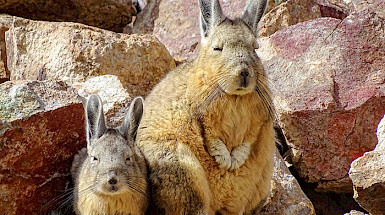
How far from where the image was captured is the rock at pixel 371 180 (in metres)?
6.61

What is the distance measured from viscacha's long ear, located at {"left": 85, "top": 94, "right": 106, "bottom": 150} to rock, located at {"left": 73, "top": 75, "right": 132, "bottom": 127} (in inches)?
36.5

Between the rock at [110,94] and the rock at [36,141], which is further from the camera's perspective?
the rock at [110,94]

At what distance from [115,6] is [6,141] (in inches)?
155

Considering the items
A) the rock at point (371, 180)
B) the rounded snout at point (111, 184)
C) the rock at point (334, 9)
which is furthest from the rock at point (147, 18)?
the rock at point (371, 180)

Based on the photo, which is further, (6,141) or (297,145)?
(297,145)

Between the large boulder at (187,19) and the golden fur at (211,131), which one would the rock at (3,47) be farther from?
the golden fur at (211,131)

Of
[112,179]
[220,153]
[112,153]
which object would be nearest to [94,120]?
[112,153]

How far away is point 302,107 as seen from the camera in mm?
8281

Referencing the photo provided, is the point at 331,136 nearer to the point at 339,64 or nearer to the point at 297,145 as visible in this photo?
the point at 297,145

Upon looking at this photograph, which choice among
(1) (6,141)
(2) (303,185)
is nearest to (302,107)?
(2) (303,185)

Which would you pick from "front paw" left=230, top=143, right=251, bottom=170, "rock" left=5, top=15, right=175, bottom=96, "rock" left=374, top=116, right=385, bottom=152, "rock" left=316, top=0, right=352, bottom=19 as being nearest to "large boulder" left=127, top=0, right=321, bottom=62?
"rock" left=316, top=0, right=352, bottom=19

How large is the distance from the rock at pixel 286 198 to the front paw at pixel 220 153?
3.25 feet

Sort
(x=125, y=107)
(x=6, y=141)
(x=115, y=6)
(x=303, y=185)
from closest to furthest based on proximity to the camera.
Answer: (x=6, y=141), (x=125, y=107), (x=303, y=185), (x=115, y=6)

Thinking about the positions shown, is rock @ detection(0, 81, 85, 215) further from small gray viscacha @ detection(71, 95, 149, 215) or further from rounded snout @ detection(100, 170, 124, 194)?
rounded snout @ detection(100, 170, 124, 194)
